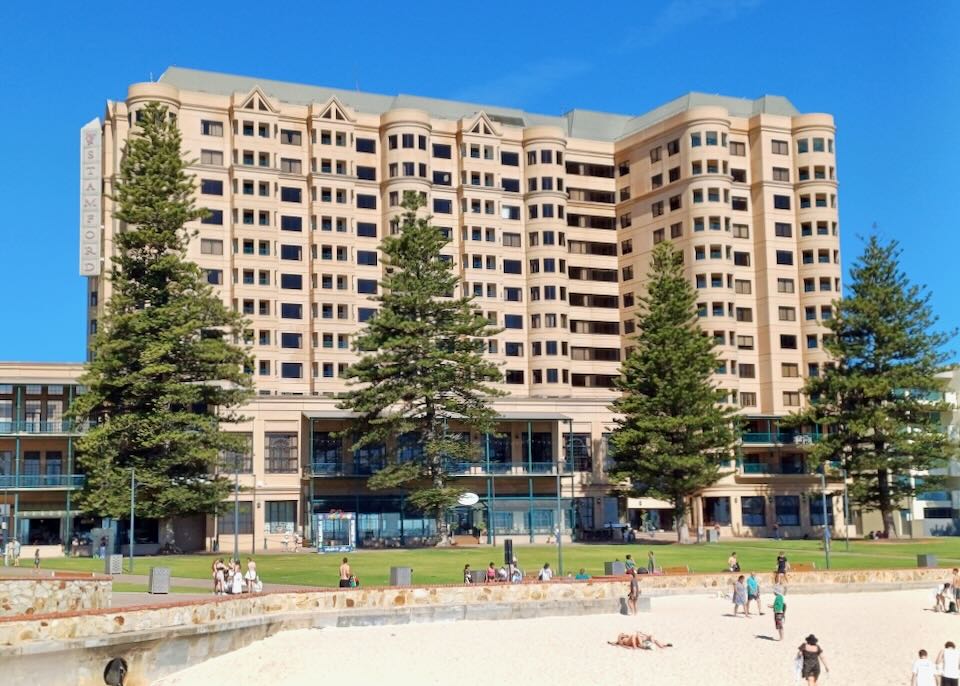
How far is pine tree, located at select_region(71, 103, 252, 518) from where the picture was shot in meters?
68.5

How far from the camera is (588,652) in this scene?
125ft

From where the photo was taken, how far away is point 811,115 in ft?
357

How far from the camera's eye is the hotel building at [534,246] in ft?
306

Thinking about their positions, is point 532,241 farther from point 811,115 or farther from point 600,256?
point 811,115

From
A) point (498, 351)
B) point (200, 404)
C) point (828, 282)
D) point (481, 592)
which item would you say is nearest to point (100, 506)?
point (200, 404)

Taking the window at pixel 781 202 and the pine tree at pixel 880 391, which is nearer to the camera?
the pine tree at pixel 880 391

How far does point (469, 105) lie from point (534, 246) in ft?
56.8

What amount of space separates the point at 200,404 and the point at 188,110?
90.0 ft

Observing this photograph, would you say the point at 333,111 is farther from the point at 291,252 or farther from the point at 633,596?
the point at 633,596

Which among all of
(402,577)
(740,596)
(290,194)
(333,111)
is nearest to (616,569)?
(740,596)

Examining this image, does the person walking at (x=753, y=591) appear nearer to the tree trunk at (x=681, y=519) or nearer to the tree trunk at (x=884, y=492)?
the tree trunk at (x=681, y=519)

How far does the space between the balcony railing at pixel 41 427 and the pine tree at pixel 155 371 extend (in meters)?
4.78

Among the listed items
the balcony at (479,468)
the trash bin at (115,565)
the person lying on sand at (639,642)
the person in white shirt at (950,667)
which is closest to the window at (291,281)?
the balcony at (479,468)

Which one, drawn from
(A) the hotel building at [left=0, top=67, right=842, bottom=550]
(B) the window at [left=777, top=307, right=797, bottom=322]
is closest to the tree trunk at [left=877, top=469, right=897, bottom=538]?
(A) the hotel building at [left=0, top=67, right=842, bottom=550]
